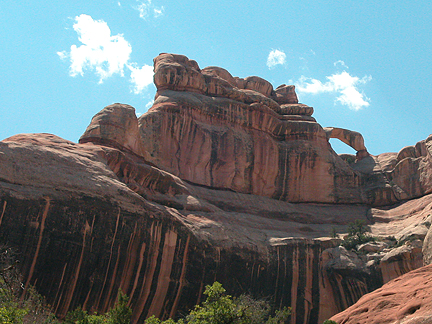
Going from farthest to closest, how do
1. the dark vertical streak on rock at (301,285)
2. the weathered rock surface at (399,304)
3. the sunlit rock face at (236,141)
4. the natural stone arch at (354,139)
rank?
the natural stone arch at (354,139) < the sunlit rock face at (236,141) < the dark vertical streak on rock at (301,285) < the weathered rock surface at (399,304)

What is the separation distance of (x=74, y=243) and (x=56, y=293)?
2.86 metres

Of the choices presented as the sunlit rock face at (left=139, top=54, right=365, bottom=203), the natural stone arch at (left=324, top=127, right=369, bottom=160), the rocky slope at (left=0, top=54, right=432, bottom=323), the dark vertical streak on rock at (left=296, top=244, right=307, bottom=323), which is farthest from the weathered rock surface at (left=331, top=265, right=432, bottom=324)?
the natural stone arch at (left=324, top=127, right=369, bottom=160)

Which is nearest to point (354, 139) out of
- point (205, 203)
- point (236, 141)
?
point (236, 141)

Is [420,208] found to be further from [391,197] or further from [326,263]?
[326,263]

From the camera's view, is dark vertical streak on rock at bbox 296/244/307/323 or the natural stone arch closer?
dark vertical streak on rock at bbox 296/244/307/323

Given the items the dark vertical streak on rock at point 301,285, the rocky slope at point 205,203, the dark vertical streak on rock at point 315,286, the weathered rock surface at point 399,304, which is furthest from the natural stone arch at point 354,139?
the weathered rock surface at point 399,304

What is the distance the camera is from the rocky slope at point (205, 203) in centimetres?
2959

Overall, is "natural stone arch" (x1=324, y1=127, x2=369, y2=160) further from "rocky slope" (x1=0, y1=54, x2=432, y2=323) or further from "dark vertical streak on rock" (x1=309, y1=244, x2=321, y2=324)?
"dark vertical streak on rock" (x1=309, y1=244, x2=321, y2=324)

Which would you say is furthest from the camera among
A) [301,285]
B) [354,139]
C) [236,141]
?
[354,139]

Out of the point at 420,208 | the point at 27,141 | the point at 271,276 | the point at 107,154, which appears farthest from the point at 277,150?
the point at 27,141

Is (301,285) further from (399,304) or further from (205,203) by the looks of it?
(399,304)

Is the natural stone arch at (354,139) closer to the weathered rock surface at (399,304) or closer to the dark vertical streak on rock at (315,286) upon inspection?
the dark vertical streak on rock at (315,286)

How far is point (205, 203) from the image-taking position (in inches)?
1715

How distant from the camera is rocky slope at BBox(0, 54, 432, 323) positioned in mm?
29594
